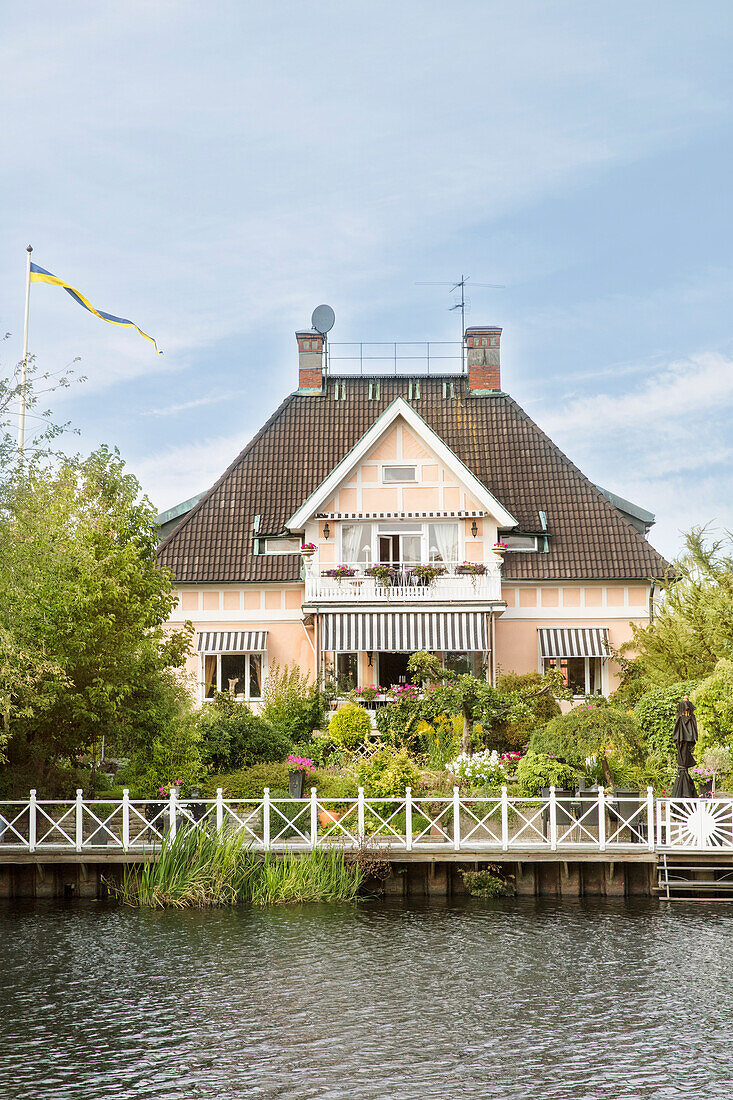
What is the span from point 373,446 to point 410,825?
642 inches

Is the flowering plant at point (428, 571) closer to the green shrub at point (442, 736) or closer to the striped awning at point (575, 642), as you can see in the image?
the striped awning at point (575, 642)

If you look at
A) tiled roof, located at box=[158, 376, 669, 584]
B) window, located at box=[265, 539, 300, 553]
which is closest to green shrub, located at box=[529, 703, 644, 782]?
tiled roof, located at box=[158, 376, 669, 584]

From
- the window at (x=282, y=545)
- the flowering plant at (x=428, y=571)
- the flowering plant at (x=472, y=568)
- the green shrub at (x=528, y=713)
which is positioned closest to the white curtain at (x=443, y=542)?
the flowering plant at (x=472, y=568)

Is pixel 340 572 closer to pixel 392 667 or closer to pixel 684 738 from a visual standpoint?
pixel 392 667

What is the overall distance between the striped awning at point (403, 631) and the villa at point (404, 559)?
0.04 meters

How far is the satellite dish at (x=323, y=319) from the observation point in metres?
37.7

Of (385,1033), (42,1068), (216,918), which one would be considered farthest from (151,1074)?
(216,918)

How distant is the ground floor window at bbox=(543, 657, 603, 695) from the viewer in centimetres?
3262

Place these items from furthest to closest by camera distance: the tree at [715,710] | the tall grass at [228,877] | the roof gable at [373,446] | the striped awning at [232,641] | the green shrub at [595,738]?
the striped awning at [232,641], the roof gable at [373,446], the tree at [715,710], the green shrub at [595,738], the tall grass at [228,877]

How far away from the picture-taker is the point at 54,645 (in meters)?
19.4

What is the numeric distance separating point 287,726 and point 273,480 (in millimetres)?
9745

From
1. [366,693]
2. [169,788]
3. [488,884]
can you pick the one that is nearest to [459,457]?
[366,693]

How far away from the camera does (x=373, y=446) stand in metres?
32.2

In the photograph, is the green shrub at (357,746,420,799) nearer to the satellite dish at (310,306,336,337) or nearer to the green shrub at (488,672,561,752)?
the green shrub at (488,672,561,752)
